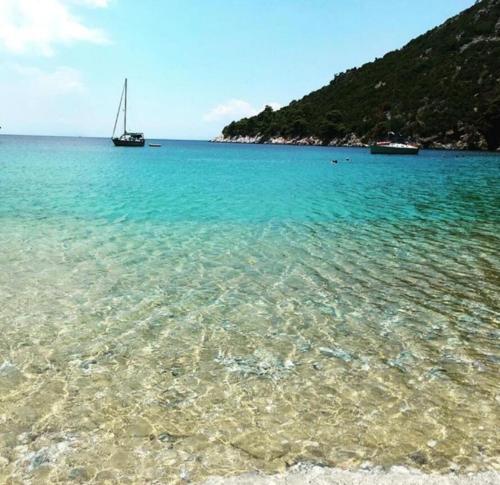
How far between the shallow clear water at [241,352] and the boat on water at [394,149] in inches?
3923

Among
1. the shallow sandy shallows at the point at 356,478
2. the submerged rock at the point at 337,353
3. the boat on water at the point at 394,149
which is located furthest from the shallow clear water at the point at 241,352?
the boat on water at the point at 394,149

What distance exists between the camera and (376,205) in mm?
30328

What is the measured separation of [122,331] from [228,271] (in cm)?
495

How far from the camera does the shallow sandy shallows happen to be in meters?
5.32

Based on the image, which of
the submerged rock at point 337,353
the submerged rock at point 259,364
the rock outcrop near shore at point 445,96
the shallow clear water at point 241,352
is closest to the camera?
the shallow clear water at point 241,352

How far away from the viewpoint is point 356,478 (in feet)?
17.7

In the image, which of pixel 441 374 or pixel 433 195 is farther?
pixel 433 195

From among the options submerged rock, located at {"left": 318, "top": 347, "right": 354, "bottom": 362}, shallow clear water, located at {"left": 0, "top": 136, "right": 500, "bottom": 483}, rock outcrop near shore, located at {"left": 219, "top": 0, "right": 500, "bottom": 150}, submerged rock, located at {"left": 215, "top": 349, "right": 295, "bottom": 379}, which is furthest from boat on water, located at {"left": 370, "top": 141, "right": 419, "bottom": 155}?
submerged rock, located at {"left": 215, "top": 349, "right": 295, "bottom": 379}

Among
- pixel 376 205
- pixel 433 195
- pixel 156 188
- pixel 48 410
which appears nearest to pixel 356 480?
pixel 48 410

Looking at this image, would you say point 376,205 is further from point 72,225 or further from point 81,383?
point 81,383

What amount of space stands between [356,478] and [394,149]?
118 metres

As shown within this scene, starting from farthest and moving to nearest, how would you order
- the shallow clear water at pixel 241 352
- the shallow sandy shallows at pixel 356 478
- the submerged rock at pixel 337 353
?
the submerged rock at pixel 337 353 < the shallow clear water at pixel 241 352 < the shallow sandy shallows at pixel 356 478

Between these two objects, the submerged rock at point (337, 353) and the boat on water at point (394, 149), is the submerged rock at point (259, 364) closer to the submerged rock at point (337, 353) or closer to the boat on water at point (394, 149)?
the submerged rock at point (337, 353)

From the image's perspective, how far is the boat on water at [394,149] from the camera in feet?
373
